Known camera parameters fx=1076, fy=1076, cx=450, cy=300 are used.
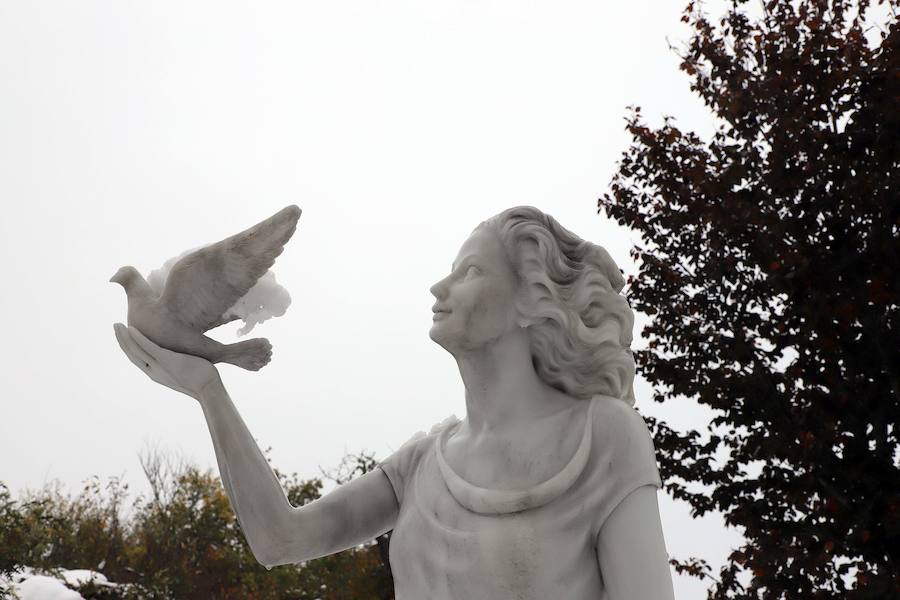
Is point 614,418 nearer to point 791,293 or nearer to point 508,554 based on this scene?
point 508,554

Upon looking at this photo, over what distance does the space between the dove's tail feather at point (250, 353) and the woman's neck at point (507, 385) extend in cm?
48

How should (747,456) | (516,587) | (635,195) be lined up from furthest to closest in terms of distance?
1. (635,195)
2. (747,456)
3. (516,587)

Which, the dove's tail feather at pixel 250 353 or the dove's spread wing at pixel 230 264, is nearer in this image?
the dove's spread wing at pixel 230 264

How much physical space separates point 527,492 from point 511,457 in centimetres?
12

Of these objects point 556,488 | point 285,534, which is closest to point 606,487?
point 556,488

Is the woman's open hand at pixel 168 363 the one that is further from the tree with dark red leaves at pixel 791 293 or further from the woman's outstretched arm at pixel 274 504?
the tree with dark red leaves at pixel 791 293

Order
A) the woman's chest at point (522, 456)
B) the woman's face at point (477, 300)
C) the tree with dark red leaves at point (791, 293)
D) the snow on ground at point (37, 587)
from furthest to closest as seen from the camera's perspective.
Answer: the snow on ground at point (37, 587) < the tree with dark red leaves at point (791, 293) < the woman's face at point (477, 300) < the woman's chest at point (522, 456)

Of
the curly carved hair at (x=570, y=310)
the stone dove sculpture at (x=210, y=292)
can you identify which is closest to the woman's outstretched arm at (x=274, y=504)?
the stone dove sculpture at (x=210, y=292)

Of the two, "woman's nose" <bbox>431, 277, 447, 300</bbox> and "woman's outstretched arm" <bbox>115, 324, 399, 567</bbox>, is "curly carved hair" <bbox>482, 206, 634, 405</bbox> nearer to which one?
"woman's nose" <bbox>431, 277, 447, 300</bbox>

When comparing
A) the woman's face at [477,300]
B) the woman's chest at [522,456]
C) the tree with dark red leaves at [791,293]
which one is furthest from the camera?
the tree with dark red leaves at [791,293]

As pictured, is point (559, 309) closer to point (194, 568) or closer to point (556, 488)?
point (556, 488)

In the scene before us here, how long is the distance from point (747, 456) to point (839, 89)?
8.70ft

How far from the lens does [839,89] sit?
7555 millimetres

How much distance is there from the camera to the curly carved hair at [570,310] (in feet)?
8.49
